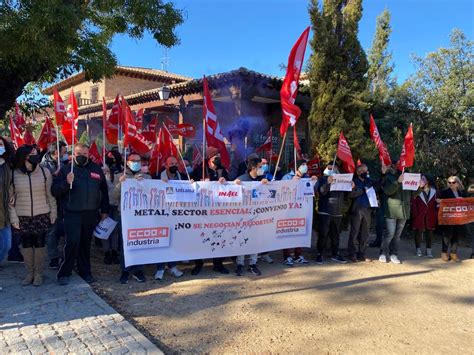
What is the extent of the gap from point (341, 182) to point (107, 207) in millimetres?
3988

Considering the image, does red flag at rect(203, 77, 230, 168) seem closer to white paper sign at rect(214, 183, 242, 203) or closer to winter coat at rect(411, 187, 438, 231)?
white paper sign at rect(214, 183, 242, 203)

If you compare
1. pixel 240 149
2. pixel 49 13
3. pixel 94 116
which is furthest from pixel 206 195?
pixel 94 116

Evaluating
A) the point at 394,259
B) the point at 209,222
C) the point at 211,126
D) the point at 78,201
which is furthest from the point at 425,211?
the point at 78,201

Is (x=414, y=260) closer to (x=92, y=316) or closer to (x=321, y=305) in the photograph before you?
(x=321, y=305)

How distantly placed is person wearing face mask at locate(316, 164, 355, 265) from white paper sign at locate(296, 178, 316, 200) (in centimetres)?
19

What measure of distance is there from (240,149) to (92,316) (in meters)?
9.05

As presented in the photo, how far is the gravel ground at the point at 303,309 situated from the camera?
13.0 ft

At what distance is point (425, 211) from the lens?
798cm

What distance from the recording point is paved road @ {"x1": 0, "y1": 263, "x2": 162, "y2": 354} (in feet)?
11.8

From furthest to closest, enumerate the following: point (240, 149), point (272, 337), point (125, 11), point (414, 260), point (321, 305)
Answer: point (240, 149) → point (125, 11) → point (414, 260) → point (321, 305) → point (272, 337)

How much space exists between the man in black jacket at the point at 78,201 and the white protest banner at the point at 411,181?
531 cm

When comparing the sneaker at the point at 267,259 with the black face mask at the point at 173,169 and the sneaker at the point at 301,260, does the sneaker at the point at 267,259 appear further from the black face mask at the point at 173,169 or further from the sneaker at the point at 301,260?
the black face mask at the point at 173,169

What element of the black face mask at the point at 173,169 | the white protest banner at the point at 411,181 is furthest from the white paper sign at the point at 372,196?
the black face mask at the point at 173,169

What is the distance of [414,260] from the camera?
25.2 feet
